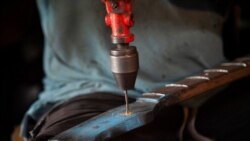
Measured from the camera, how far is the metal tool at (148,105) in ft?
1.69

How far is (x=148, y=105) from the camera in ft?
1.89

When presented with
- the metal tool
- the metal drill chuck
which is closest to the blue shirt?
the metal tool

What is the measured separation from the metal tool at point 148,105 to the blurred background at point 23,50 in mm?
187

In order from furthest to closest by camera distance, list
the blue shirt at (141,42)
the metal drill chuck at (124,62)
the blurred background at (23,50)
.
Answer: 1. the blurred background at (23,50)
2. the blue shirt at (141,42)
3. the metal drill chuck at (124,62)

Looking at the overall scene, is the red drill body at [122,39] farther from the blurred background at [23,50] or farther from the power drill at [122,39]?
the blurred background at [23,50]

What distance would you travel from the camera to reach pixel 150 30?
78cm

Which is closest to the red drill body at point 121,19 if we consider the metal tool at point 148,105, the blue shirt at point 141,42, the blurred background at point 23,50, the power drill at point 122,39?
the power drill at point 122,39

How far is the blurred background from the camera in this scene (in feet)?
2.94

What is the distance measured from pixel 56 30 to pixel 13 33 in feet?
0.51

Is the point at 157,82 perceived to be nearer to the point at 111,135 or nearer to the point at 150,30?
the point at 150,30

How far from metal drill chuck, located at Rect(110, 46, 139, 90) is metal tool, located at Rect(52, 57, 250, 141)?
6 centimetres

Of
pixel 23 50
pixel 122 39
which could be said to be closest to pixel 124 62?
pixel 122 39

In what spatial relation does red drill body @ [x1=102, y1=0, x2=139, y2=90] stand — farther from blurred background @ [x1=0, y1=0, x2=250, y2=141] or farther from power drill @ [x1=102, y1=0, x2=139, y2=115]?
blurred background @ [x1=0, y1=0, x2=250, y2=141]

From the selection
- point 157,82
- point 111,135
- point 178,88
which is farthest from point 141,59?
point 111,135
